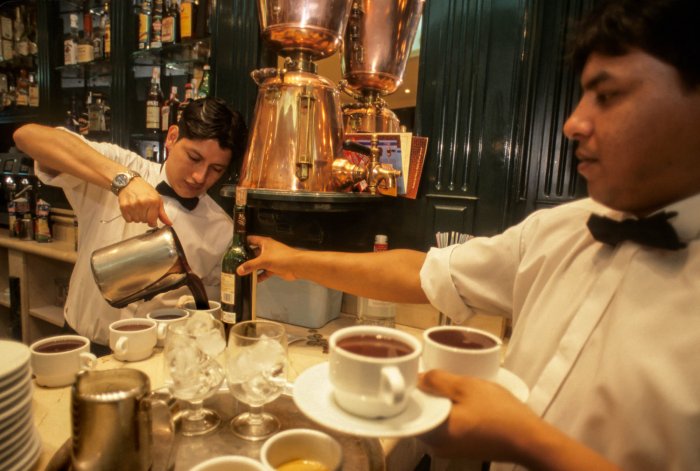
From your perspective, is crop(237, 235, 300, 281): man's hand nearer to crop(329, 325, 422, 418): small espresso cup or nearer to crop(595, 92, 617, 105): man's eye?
crop(329, 325, 422, 418): small espresso cup

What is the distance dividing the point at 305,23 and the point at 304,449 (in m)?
1.21

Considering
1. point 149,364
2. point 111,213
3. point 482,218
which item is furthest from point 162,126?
point 482,218

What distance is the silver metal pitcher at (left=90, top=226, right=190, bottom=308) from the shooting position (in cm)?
117

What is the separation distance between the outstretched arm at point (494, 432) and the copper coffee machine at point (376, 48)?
1247mm

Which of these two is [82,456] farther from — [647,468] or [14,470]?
[647,468]

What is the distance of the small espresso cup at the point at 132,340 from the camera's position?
1.15 metres

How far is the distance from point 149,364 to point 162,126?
1.63 metres

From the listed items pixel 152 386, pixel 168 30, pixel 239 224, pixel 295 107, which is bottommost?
pixel 152 386

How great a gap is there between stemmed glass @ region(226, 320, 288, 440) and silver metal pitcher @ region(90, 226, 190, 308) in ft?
1.43

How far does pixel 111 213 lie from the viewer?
5.76 feet

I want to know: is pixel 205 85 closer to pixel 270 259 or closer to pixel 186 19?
pixel 186 19

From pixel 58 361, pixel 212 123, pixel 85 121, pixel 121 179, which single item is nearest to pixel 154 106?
pixel 85 121

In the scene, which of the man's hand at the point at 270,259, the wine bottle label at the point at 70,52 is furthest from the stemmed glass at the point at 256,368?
the wine bottle label at the point at 70,52

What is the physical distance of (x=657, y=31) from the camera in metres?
0.68
